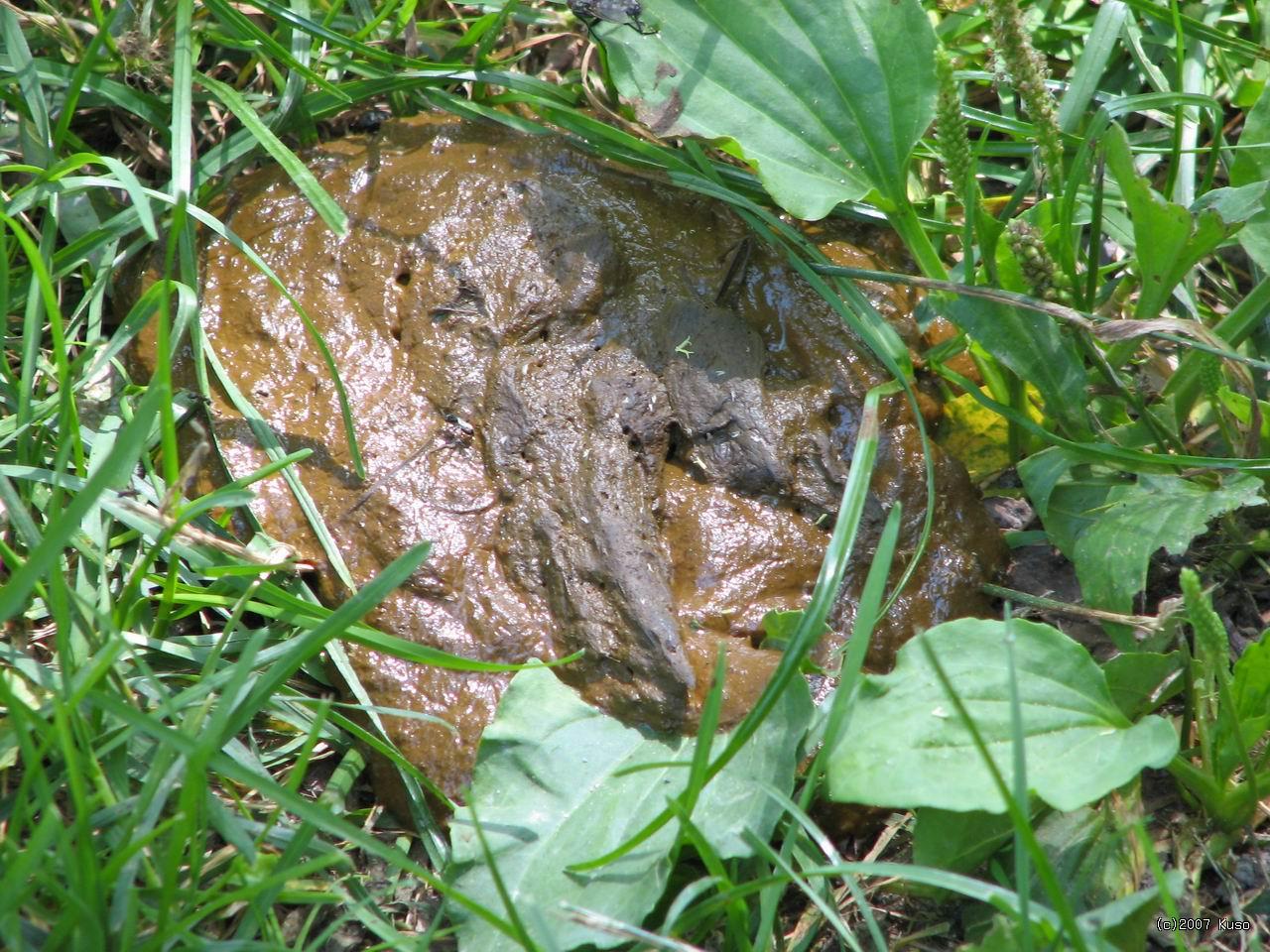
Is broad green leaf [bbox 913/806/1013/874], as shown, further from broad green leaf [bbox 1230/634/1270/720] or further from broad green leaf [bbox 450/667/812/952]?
broad green leaf [bbox 1230/634/1270/720]

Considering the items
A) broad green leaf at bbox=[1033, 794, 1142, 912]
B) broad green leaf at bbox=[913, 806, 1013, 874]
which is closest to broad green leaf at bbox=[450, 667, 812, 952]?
broad green leaf at bbox=[913, 806, 1013, 874]

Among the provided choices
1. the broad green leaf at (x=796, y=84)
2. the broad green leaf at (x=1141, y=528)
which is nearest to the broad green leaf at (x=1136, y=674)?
the broad green leaf at (x=1141, y=528)

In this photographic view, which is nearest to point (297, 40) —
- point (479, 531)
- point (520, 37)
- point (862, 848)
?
point (520, 37)

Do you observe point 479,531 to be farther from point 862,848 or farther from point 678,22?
point 678,22

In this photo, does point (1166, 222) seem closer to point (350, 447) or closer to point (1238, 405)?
point (1238, 405)

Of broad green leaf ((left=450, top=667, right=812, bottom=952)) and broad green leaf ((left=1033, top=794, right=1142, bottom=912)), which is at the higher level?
broad green leaf ((left=450, top=667, right=812, bottom=952))

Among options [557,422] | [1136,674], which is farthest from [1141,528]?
[557,422]
